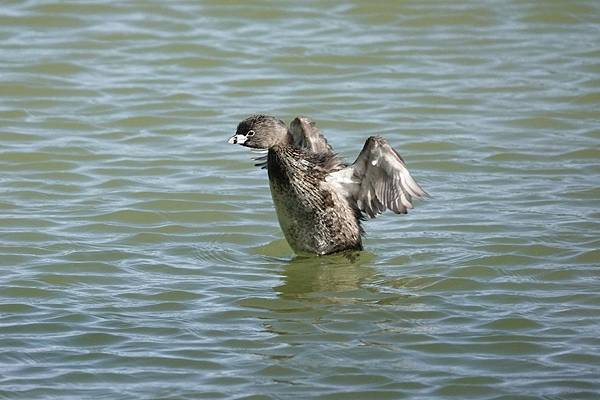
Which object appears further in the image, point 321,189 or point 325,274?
point 321,189

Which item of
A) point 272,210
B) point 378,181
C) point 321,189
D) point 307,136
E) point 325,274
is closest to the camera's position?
point 325,274

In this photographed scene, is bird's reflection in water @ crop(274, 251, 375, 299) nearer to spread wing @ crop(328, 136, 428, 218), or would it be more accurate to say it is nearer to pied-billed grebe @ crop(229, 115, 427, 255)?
pied-billed grebe @ crop(229, 115, 427, 255)

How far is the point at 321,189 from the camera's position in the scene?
31.0 ft

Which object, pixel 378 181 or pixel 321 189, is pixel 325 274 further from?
pixel 378 181

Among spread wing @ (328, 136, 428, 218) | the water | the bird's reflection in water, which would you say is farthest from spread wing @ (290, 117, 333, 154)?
the bird's reflection in water

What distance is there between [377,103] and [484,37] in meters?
2.42

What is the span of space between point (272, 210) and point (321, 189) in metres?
1.24

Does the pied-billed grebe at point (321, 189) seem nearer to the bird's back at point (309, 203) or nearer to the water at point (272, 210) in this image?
the bird's back at point (309, 203)

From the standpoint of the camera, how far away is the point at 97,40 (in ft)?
48.7

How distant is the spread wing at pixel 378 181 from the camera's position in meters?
9.05

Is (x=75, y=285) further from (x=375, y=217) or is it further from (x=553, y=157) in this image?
Answer: (x=553, y=157)

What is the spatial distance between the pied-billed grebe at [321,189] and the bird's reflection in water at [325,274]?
0.11 metres

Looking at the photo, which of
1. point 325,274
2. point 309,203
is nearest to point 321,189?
point 309,203

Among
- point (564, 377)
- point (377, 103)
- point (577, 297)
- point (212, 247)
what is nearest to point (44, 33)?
point (377, 103)
